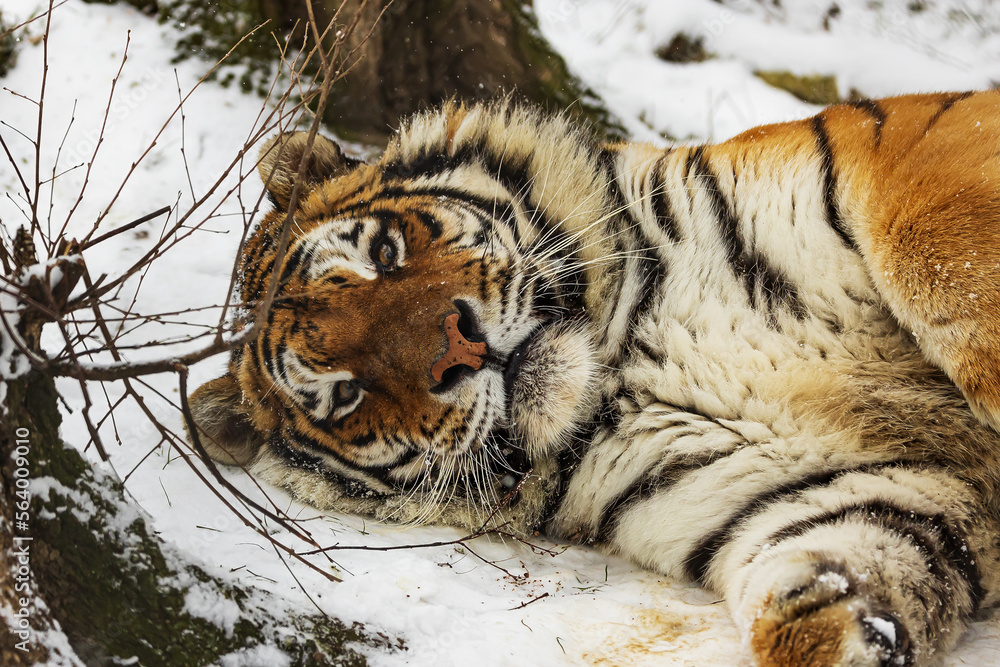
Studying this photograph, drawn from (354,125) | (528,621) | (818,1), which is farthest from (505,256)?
(818,1)

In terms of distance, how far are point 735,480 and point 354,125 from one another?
3664mm

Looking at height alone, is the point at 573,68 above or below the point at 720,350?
above

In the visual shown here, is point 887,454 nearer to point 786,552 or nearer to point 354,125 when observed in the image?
point 786,552

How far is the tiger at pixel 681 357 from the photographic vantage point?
6.11 ft

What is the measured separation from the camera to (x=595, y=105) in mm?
4918

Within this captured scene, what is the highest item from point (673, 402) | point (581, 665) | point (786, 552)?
point (673, 402)

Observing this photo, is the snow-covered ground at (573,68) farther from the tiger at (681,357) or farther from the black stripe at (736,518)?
the tiger at (681,357)

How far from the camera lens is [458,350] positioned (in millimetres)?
2166

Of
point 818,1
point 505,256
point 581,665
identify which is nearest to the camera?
point 581,665

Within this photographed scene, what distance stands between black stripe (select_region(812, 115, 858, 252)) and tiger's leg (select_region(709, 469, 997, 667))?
2.28ft

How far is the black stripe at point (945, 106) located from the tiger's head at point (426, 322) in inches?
40.3

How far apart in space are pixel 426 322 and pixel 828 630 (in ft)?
4.30

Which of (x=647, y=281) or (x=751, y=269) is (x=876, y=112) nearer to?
(x=751, y=269)

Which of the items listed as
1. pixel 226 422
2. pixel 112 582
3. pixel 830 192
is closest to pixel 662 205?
pixel 830 192
